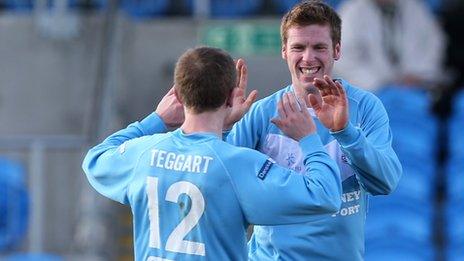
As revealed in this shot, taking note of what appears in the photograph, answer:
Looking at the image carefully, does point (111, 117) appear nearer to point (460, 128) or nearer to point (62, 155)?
point (62, 155)

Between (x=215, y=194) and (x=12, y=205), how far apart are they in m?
5.80

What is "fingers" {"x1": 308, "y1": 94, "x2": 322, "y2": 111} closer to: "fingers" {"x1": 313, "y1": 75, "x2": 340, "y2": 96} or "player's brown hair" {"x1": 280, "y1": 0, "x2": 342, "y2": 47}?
"fingers" {"x1": 313, "y1": 75, "x2": 340, "y2": 96}

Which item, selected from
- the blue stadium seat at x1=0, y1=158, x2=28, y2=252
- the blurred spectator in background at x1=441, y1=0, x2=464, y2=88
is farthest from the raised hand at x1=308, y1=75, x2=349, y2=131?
the blurred spectator in background at x1=441, y1=0, x2=464, y2=88

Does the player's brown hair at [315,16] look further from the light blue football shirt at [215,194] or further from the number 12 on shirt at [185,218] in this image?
the number 12 on shirt at [185,218]

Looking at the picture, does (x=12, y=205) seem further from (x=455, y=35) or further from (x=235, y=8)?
(x=455, y=35)

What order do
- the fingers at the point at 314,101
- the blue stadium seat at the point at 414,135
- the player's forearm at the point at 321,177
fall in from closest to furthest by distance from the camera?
the player's forearm at the point at 321,177 → the fingers at the point at 314,101 → the blue stadium seat at the point at 414,135

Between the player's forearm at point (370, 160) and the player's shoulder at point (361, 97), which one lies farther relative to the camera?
the player's shoulder at point (361, 97)

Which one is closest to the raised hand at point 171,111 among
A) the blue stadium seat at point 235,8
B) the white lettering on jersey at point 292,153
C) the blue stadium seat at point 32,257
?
the white lettering on jersey at point 292,153

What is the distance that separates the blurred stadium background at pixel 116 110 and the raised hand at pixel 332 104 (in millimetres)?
4984

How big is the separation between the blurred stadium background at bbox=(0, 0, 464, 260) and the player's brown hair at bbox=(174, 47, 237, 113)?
534 cm

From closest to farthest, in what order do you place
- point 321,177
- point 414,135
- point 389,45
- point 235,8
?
point 321,177 → point 414,135 → point 389,45 → point 235,8

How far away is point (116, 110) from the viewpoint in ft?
35.5

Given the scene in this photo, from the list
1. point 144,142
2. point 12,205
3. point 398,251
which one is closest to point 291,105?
point 144,142

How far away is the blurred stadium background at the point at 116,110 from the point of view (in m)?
9.83
